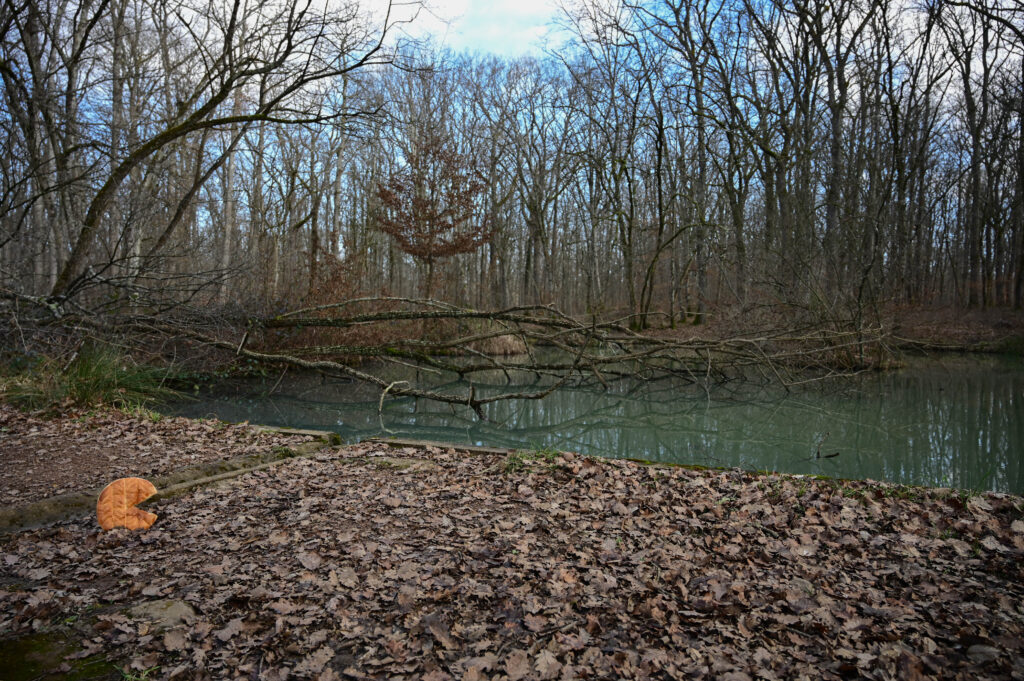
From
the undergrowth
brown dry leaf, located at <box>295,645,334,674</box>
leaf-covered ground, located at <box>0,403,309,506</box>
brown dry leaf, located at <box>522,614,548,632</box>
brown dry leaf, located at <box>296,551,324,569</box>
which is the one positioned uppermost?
the undergrowth

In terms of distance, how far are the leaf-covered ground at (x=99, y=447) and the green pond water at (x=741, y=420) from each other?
88.5 inches

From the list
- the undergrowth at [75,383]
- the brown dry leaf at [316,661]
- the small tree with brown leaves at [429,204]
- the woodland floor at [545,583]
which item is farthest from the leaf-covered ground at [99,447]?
the small tree with brown leaves at [429,204]

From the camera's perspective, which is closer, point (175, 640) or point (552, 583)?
point (175, 640)

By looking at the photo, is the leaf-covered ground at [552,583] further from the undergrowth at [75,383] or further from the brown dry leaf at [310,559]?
the undergrowth at [75,383]

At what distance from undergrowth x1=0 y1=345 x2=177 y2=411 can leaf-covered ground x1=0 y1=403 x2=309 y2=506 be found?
0.33m

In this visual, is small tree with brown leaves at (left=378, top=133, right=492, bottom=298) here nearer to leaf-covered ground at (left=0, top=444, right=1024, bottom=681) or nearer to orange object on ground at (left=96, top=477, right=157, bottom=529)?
orange object on ground at (left=96, top=477, right=157, bottom=529)

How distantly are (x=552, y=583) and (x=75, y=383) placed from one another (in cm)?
775

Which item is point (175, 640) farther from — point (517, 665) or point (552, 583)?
point (552, 583)

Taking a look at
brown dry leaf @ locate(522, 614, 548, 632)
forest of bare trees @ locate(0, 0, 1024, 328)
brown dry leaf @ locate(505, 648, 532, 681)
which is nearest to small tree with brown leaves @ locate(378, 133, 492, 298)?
forest of bare trees @ locate(0, 0, 1024, 328)

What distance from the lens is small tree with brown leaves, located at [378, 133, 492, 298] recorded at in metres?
18.7

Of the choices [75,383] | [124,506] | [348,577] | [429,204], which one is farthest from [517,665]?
[429,204]

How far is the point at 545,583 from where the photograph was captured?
3305 mm

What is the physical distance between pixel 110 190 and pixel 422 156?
1164 cm

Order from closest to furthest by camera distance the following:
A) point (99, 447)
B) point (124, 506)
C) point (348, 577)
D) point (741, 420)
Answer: point (348, 577)
point (124, 506)
point (99, 447)
point (741, 420)
